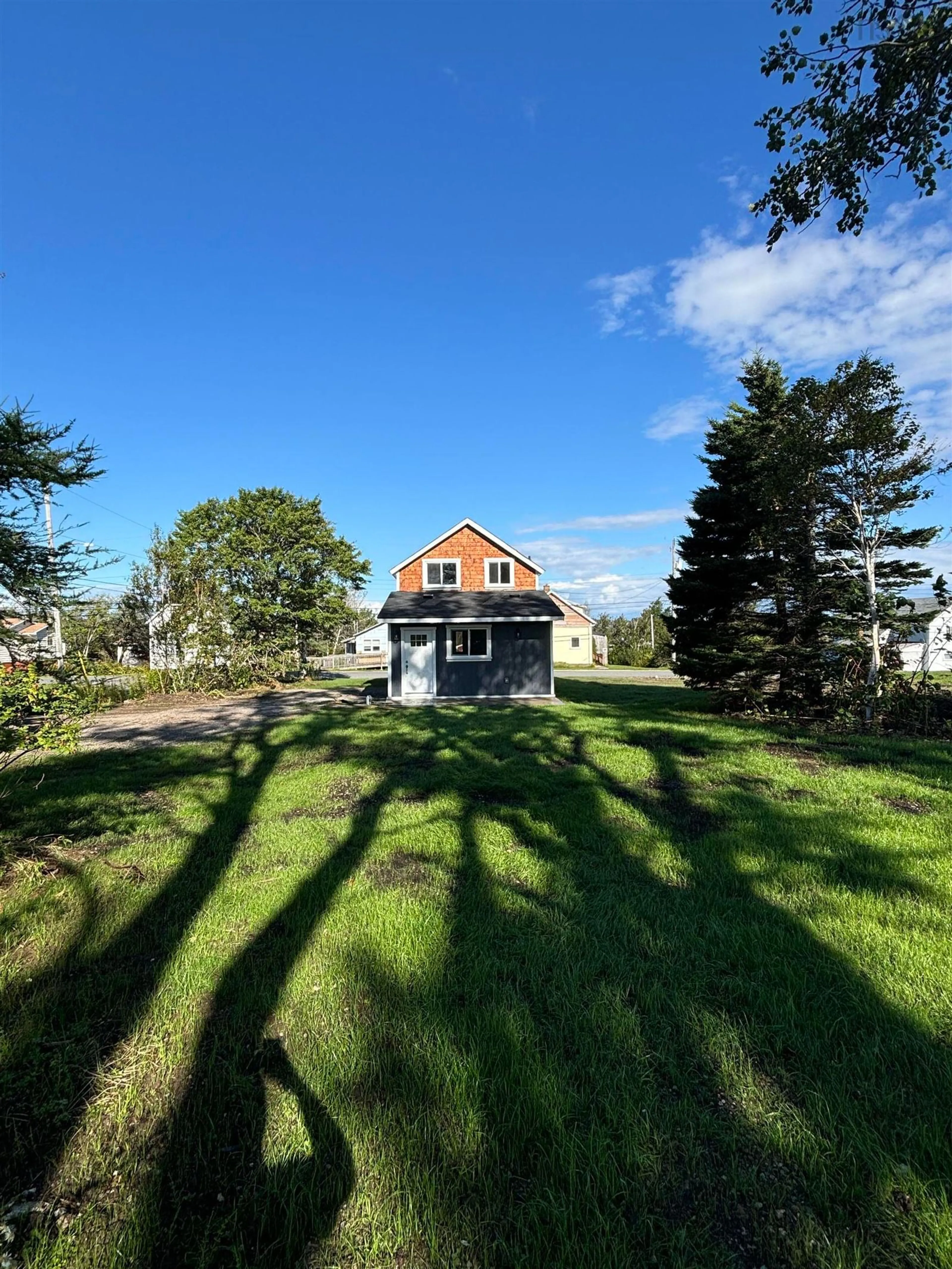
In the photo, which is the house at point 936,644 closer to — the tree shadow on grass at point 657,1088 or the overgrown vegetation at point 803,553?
the overgrown vegetation at point 803,553

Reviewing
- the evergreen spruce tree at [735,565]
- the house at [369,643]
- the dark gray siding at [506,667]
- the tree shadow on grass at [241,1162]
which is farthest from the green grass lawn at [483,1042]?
the house at [369,643]

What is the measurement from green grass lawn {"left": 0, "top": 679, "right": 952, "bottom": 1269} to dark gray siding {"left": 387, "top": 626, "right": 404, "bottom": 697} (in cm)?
1233

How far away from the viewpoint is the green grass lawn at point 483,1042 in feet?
5.45

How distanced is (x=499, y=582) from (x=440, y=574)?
6.85ft

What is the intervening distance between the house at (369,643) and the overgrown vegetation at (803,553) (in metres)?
53.8

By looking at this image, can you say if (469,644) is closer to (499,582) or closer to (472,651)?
(472,651)

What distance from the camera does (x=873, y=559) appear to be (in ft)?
34.8

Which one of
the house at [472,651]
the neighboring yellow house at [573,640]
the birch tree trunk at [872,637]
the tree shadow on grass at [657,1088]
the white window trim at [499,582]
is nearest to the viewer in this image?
the tree shadow on grass at [657,1088]

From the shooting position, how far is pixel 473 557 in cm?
1989

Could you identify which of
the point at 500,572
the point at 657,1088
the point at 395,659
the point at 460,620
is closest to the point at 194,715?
the point at 395,659

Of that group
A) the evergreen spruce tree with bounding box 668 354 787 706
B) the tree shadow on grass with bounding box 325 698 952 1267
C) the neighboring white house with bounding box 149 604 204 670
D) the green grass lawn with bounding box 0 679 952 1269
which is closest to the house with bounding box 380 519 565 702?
the evergreen spruce tree with bounding box 668 354 787 706

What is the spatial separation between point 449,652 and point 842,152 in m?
13.8

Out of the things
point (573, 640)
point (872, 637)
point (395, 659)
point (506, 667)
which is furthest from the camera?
point (573, 640)

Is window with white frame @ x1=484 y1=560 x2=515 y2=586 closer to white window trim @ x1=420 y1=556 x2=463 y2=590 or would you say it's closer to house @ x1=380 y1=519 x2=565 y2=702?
white window trim @ x1=420 y1=556 x2=463 y2=590
